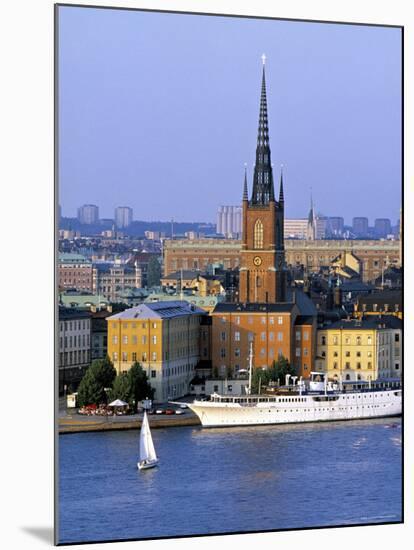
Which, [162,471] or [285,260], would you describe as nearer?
[162,471]

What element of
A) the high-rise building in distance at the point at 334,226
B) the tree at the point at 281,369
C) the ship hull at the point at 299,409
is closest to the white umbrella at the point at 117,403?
the ship hull at the point at 299,409

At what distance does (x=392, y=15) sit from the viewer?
60.7 feet

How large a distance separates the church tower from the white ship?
63 centimetres

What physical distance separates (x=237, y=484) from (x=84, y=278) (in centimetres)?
171

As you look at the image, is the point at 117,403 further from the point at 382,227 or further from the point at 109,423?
the point at 382,227

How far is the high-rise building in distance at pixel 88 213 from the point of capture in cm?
1834

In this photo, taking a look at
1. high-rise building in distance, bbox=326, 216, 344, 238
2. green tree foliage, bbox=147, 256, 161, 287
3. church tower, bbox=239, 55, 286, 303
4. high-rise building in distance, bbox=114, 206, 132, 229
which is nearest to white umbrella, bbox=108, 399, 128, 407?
green tree foliage, bbox=147, 256, 161, 287

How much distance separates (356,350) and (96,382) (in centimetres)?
227

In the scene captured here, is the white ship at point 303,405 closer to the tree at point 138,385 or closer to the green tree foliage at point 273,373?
the green tree foliage at point 273,373

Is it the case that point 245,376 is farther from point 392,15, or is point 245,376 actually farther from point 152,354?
point 392,15

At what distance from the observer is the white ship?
19625 mm

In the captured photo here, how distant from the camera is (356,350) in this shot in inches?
794

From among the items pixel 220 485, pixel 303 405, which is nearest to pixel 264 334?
pixel 303 405
